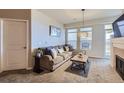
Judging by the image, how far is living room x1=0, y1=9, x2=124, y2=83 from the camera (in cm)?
312

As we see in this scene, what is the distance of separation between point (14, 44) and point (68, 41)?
4.39m

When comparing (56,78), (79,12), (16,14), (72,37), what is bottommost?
(56,78)

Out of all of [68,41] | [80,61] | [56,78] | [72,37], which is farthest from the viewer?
[68,41]

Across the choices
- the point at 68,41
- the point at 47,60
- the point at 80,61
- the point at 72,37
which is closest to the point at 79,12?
the point at 80,61

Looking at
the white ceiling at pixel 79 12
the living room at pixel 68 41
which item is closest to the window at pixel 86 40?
the living room at pixel 68 41

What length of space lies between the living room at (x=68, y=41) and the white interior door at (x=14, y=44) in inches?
3.3

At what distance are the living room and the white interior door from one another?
3.3 inches

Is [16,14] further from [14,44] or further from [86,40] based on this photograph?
[86,40]

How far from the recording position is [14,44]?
371cm

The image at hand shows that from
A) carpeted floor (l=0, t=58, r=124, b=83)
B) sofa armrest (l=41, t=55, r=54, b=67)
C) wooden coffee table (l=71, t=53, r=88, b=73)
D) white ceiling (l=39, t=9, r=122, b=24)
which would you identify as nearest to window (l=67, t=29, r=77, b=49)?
white ceiling (l=39, t=9, r=122, b=24)

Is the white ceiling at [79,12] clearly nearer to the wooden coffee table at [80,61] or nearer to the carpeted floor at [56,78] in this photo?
the wooden coffee table at [80,61]

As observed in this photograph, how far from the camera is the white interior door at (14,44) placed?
141 inches
